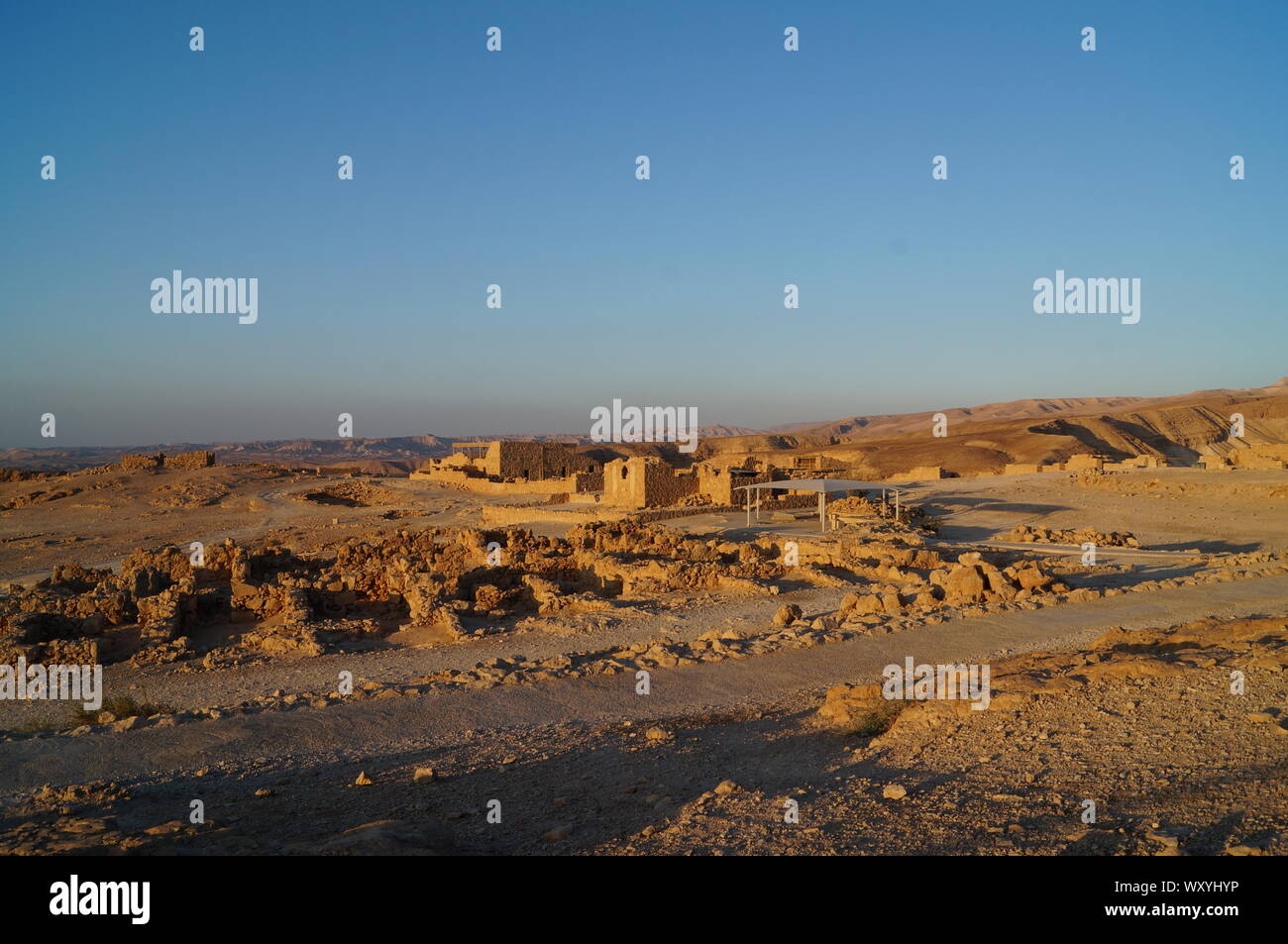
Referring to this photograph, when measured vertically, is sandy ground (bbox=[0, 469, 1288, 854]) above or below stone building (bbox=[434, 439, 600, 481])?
below

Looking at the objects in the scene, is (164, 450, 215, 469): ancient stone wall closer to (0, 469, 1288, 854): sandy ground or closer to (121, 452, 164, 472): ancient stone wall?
(121, 452, 164, 472): ancient stone wall

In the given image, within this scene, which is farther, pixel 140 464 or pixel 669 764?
pixel 140 464

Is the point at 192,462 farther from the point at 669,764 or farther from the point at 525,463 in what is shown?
the point at 669,764

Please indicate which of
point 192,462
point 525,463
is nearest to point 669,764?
point 525,463

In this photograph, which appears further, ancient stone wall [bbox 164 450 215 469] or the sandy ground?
ancient stone wall [bbox 164 450 215 469]

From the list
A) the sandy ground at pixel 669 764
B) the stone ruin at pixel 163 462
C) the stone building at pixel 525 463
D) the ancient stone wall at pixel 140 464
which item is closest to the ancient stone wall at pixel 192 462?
the stone ruin at pixel 163 462

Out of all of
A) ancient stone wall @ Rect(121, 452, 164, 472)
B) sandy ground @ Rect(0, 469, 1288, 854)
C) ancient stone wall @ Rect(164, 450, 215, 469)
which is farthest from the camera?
ancient stone wall @ Rect(164, 450, 215, 469)

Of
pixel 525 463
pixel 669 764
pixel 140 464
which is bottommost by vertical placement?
pixel 669 764

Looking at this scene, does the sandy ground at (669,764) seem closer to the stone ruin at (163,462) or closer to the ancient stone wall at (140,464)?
the ancient stone wall at (140,464)

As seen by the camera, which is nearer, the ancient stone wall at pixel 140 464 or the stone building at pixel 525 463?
the stone building at pixel 525 463

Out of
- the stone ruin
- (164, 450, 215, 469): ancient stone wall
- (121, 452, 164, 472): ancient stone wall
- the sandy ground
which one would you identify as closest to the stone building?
(164, 450, 215, 469): ancient stone wall

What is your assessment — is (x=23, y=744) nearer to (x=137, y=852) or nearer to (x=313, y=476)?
(x=137, y=852)

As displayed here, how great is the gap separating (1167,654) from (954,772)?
4.22 m
